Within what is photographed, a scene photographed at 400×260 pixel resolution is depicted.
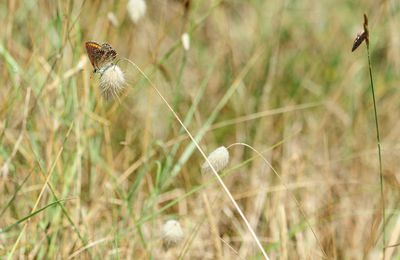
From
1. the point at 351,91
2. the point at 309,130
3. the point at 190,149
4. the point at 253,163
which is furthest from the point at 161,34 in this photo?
the point at 351,91

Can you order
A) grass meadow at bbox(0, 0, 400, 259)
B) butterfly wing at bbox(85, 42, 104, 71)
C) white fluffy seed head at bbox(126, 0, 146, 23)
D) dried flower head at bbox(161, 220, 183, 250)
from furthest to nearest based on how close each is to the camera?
white fluffy seed head at bbox(126, 0, 146, 23)
grass meadow at bbox(0, 0, 400, 259)
dried flower head at bbox(161, 220, 183, 250)
butterfly wing at bbox(85, 42, 104, 71)

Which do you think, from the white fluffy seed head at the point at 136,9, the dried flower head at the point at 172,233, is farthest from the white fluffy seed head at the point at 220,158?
the white fluffy seed head at the point at 136,9

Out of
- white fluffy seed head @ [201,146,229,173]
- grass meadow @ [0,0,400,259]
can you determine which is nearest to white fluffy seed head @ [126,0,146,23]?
grass meadow @ [0,0,400,259]

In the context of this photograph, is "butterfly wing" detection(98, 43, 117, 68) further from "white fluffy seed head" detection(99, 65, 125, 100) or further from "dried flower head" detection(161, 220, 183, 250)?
"dried flower head" detection(161, 220, 183, 250)

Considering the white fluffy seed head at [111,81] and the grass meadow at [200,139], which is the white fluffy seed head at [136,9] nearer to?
the grass meadow at [200,139]

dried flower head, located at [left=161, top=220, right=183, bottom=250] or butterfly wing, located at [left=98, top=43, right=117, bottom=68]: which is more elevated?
butterfly wing, located at [left=98, top=43, right=117, bottom=68]

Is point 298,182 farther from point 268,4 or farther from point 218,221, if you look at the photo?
point 268,4
